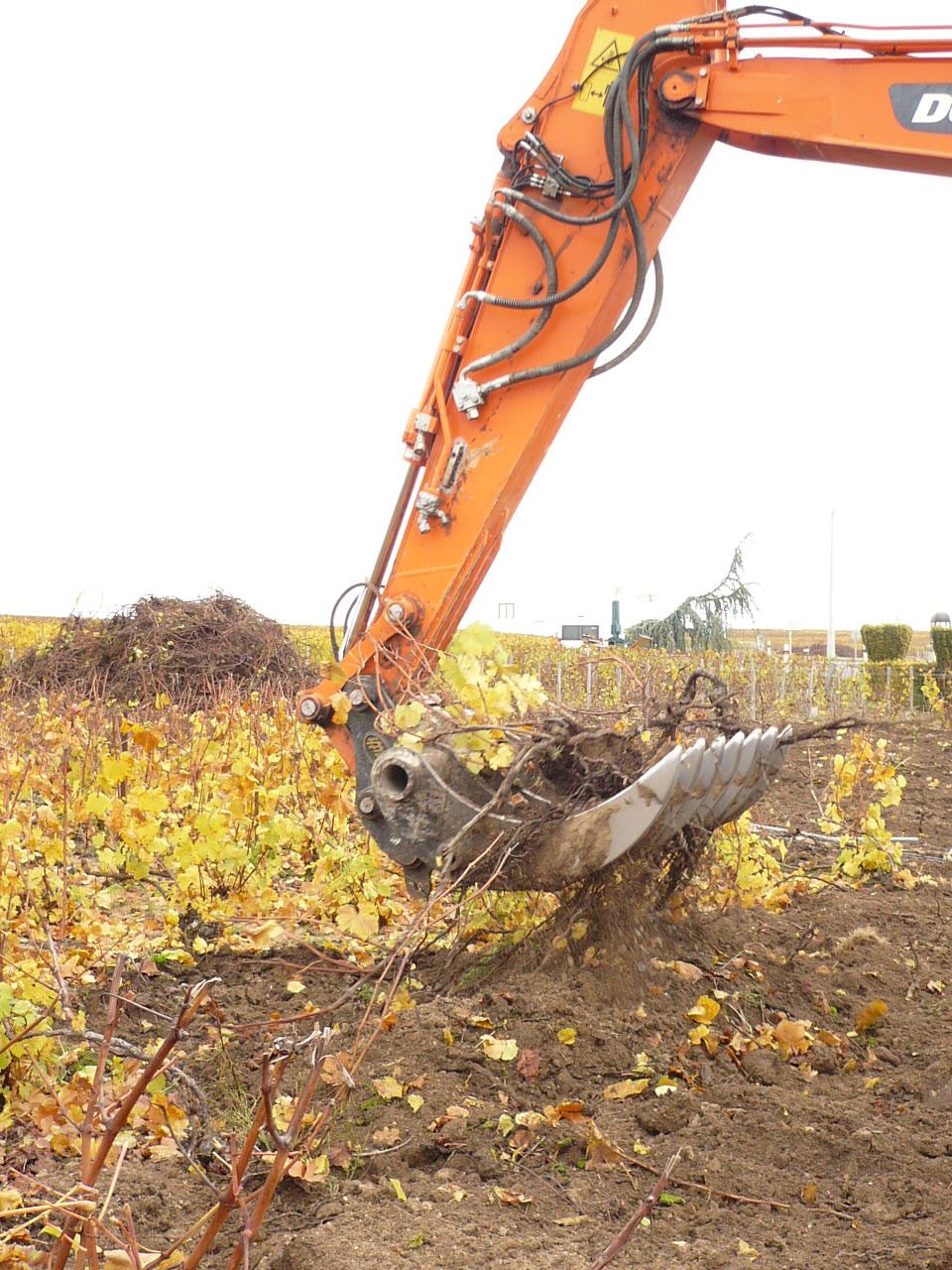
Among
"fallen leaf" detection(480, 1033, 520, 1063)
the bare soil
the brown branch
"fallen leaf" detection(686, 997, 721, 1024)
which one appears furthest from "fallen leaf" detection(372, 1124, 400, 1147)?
the brown branch

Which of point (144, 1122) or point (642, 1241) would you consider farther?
point (144, 1122)

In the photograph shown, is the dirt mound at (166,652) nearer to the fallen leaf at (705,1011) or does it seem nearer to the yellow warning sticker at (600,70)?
the yellow warning sticker at (600,70)

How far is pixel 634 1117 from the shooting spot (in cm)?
360

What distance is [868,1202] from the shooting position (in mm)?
3184

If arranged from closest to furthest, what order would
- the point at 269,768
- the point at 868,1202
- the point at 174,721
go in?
the point at 868,1202 < the point at 269,768 < the point at 174,721

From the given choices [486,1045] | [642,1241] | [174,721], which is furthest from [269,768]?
[642,1241]

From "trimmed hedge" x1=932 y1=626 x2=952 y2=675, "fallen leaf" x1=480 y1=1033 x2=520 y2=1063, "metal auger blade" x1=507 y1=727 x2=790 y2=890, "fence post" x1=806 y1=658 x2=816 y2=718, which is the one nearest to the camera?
"fallen leaf" x1=480 y1=1033 x2=520 y2=1063

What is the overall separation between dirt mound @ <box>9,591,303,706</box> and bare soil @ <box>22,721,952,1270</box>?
421 inches

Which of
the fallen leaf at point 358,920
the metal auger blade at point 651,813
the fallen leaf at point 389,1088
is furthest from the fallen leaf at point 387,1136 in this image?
the fallen leaf at point 358,920

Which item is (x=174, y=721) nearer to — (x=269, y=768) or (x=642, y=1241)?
(x=269, y=768)

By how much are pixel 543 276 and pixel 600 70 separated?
80 cm

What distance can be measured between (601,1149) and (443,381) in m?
2.86

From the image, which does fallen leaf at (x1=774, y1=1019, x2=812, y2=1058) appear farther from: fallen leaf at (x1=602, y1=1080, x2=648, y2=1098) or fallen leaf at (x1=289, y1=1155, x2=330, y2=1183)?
fallen leaf at (x1=289, y1=1155, x2=330, y2=1183)

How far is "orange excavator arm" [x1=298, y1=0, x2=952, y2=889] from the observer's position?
4699 mm
